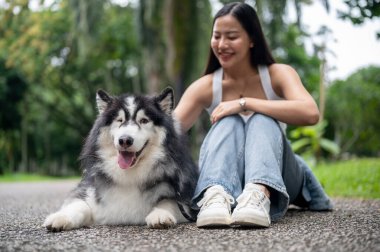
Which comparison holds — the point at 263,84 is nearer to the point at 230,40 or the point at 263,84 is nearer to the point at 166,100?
the point at 230,40

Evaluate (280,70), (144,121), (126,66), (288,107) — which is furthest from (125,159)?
(126,66)

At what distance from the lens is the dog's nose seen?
290 cm

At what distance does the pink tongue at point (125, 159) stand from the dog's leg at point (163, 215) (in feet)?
1.08

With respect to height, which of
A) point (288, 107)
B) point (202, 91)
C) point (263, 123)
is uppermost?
point (202, 91)

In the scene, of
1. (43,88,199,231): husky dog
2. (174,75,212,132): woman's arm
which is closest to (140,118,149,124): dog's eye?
(43,88,199,231): husky dog

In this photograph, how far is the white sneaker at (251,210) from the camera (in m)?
2.71

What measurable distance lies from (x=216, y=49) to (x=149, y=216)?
1409 millimetres

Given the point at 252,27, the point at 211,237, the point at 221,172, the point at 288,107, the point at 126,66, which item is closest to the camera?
the point at 211,237

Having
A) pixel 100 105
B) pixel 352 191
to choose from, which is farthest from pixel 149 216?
pixel 352 191

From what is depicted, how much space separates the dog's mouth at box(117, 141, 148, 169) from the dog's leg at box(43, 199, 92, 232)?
1.26 ft

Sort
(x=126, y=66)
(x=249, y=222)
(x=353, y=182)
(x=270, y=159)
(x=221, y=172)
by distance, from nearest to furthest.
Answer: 1. (x=249, y=222)
2. (x=270, y=159)
3. (x=221, y=172)
4. (x=353, y=182)
5. (x=126, y=66)

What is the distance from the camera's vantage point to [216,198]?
2.88 meters

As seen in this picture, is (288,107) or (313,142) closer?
(288,107)

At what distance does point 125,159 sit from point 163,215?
44 centimetres
